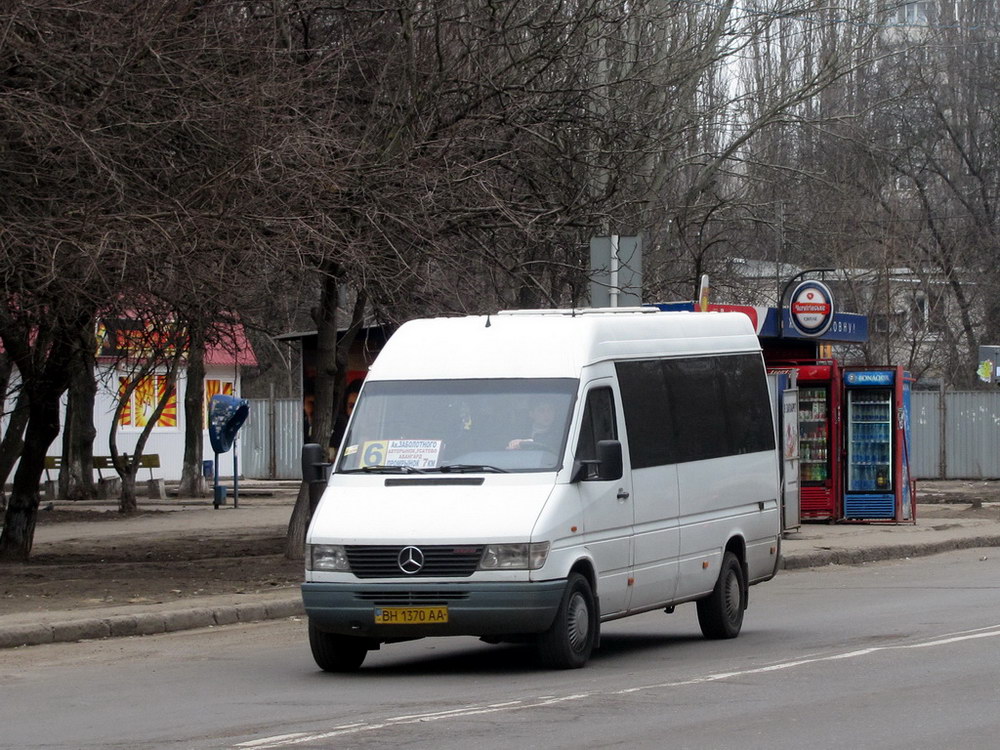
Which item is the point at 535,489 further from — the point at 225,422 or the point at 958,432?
the point at 958,432

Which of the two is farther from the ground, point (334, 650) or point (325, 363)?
point (325, 363)

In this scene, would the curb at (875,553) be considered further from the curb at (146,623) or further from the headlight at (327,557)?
the headlight at (327,557)

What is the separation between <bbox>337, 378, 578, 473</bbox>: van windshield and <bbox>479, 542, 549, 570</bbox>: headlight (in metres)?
0.73

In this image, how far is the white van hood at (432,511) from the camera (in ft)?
34.2

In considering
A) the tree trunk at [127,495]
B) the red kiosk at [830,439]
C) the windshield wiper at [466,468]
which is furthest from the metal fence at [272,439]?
the windshield wiper at [466,468]

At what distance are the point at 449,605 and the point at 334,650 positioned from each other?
1.10 m

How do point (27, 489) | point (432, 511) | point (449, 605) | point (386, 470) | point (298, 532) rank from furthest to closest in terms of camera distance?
point (298, 532), point (27, 489), point (386, 470), point (432, 511), point (449, 605)

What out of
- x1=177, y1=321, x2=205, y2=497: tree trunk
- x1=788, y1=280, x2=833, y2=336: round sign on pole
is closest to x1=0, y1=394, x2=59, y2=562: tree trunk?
x1=788, y1=280, x2=833, y2=336: round sign on pole

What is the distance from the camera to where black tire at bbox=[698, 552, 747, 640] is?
12.8 m

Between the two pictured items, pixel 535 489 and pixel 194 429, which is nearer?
pixel 535 489

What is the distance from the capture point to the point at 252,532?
2502 centimetres

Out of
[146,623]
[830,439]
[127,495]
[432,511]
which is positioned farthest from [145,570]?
[830,439]

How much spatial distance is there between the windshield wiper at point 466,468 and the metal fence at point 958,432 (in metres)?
31.8

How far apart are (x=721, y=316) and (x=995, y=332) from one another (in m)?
39.0
